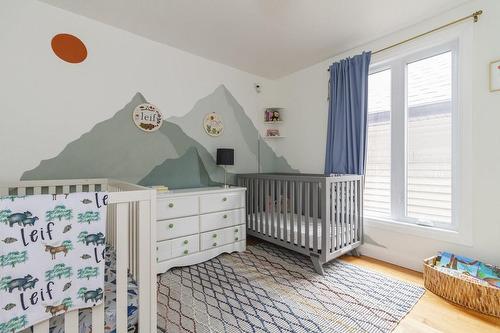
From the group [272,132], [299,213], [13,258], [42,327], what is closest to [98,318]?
[42,327]

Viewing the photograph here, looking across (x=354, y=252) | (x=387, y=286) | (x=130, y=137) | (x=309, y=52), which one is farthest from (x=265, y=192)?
(x=309, y=52)

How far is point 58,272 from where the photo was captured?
0.88m

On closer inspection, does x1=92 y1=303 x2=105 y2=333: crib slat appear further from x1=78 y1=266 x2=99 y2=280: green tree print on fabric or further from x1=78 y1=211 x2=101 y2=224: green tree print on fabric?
x1=78 y1=211 x2=101 y2=224: green tree print on fabric

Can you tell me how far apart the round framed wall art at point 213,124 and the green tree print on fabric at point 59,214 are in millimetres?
2094

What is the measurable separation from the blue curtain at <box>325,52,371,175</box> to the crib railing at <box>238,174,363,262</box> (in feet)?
1.00

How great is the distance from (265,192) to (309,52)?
1758mm

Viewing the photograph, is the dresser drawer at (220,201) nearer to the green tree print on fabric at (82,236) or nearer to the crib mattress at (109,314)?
the crib mattress at (109,314)

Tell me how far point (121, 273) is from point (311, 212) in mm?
1695

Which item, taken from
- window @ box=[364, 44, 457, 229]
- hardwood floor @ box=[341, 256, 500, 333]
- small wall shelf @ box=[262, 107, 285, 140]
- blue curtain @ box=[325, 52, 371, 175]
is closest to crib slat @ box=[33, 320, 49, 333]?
hardwood floor @ box=[341, 256, 500, 333]

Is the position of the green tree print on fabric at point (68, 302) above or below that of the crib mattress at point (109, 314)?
above

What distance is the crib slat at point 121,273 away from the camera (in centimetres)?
101

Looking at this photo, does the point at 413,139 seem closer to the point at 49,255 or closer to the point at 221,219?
the point at 221,219

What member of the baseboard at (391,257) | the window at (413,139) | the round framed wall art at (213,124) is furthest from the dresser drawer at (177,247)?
the window at (413,139)

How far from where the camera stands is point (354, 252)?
2.55 metres
